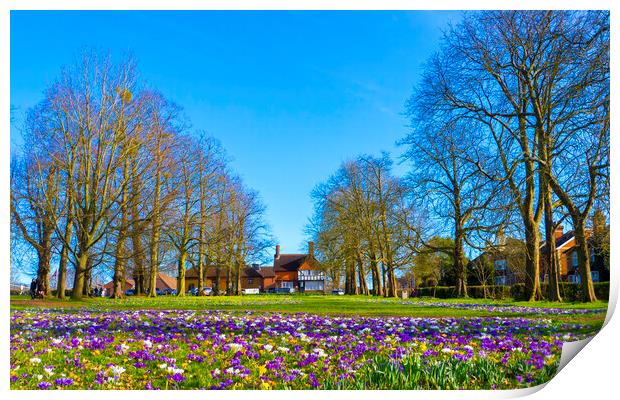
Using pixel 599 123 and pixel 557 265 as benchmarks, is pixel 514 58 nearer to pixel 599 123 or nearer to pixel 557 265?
pixel 599 123

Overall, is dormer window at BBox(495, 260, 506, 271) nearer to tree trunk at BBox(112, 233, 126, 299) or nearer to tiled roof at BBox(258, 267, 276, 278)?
tiled roof at BBox(258, 267, 276, 278)

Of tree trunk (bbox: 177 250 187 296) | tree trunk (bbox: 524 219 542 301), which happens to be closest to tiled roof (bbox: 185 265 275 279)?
tree trunk (bbox: 177 250 187 296)

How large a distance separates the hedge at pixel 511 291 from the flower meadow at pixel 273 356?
2282 mm

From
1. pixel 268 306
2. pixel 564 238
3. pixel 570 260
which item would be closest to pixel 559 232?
pixel 564 238

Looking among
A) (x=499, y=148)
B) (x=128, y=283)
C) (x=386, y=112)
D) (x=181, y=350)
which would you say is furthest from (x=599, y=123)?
(x=128, y=283)

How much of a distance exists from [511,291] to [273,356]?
46.6 feet

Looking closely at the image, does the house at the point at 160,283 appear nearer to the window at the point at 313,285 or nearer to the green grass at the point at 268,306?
the green grass at the point at 268,306

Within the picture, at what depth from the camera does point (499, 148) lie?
9.02 m

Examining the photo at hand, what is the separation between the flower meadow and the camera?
Result: 4.14 metres

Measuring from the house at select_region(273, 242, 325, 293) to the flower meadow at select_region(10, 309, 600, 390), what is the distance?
3165 millimetres

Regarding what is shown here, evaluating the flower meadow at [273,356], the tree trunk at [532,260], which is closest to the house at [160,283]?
the flower meadow at [273,356]

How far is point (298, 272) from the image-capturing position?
1313cm

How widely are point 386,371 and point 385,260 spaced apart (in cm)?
1755

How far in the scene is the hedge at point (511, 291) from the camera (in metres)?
8.45
